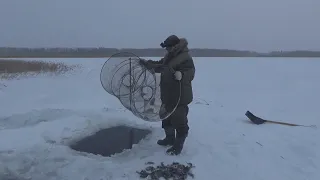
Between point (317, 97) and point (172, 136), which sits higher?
point (172, 136)

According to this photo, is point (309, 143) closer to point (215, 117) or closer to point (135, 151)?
point (215, 117)

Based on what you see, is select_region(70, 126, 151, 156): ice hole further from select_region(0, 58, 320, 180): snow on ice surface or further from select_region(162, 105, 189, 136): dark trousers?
select_region(162, 105, 189, 136): dark trousers

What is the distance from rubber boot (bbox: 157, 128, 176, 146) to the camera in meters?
5.10

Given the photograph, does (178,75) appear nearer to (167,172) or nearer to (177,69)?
(177,69)

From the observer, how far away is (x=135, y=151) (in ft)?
16.3

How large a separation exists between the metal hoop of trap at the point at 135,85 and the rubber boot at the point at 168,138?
25 cm

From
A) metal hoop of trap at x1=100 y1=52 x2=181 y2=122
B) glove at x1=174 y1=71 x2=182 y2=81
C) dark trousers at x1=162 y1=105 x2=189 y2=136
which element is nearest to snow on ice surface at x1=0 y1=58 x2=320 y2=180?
dark trousers at x1=162 y1=105 x2=189 y2=136

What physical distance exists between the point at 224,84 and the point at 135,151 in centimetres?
1372

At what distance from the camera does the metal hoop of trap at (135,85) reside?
17.0ft

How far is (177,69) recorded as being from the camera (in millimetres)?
4695

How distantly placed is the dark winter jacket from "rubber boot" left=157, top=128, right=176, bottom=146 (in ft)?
1.63

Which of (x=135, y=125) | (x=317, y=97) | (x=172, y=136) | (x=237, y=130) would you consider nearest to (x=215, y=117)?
(x=237, y=130)

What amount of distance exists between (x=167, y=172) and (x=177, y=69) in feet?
4.57

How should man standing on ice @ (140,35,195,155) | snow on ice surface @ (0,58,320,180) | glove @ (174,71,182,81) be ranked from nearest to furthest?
snow on ice surface @ (0,58,320,180) → glove @ (174,71,182,81) → man standing on ice @ (140,35,195,155)
